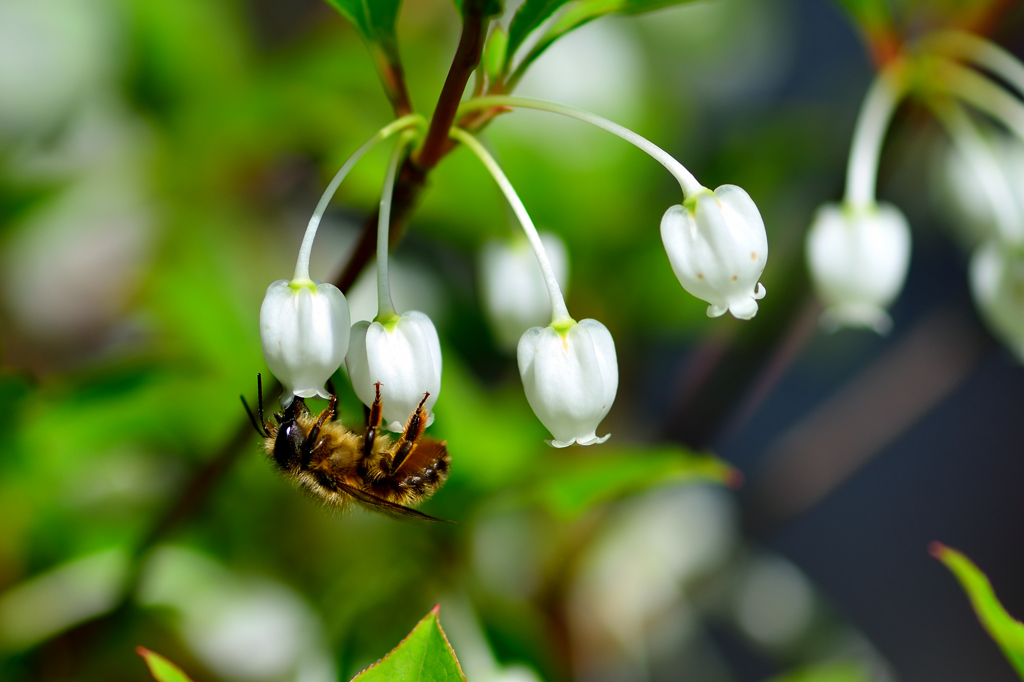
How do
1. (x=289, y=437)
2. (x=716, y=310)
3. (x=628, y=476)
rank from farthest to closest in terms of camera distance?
1. (x=628, y=476)
2. (x=289, y=437)
3. (x=716, y=310)

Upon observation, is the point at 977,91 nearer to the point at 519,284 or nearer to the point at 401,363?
the point at 519,284

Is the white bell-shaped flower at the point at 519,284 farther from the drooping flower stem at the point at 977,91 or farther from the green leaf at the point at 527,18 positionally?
the drooping flower stem at the point at 977,91

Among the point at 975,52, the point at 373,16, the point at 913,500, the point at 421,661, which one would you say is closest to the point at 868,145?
the point at 975,52

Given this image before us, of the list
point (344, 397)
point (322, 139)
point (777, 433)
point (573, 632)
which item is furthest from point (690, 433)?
point (777, 433)

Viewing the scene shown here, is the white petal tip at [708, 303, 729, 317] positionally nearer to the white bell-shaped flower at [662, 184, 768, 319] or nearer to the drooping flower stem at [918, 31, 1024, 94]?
the white bell-shaped flower at [662, 184, 768, 319]

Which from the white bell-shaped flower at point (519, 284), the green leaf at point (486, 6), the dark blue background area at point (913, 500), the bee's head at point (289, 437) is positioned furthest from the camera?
the dark blue background area at point (913, 500)

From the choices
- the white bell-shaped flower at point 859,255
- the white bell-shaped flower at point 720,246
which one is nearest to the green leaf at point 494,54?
the white bell-shaped flower at point 720,246
